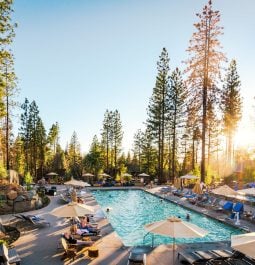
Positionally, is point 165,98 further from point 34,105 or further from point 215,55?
point 34,105

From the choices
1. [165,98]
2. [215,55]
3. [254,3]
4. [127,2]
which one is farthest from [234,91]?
[127,2]

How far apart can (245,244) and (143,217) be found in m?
12.9

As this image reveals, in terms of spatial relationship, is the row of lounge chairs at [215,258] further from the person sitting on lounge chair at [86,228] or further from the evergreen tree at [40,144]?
the evergreen tree at [40,144]

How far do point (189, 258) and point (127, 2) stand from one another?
8674 millimetres

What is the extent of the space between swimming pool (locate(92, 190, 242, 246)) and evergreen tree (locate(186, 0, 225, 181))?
5.74 metres

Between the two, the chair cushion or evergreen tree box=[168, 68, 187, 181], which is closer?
the chair cushion

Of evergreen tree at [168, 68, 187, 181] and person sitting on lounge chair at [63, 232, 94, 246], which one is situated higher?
evergreen tree at [168, 68, 187, 181]

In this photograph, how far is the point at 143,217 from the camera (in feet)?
61.7

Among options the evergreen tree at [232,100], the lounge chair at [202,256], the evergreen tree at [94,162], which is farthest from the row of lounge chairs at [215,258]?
the evergreen tree at [94,162]

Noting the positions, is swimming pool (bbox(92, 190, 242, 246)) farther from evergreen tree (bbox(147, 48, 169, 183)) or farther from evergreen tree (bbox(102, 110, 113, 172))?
evergreen tree (bbox(102, 110, 113, 172))

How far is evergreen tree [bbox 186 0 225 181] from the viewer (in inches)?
1023

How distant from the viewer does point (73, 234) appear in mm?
11750

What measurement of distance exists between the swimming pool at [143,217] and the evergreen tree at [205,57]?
18.8 ft

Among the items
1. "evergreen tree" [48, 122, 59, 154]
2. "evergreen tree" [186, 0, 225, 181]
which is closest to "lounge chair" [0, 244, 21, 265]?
"evergreen tree" [186, 0, 225, 181]
